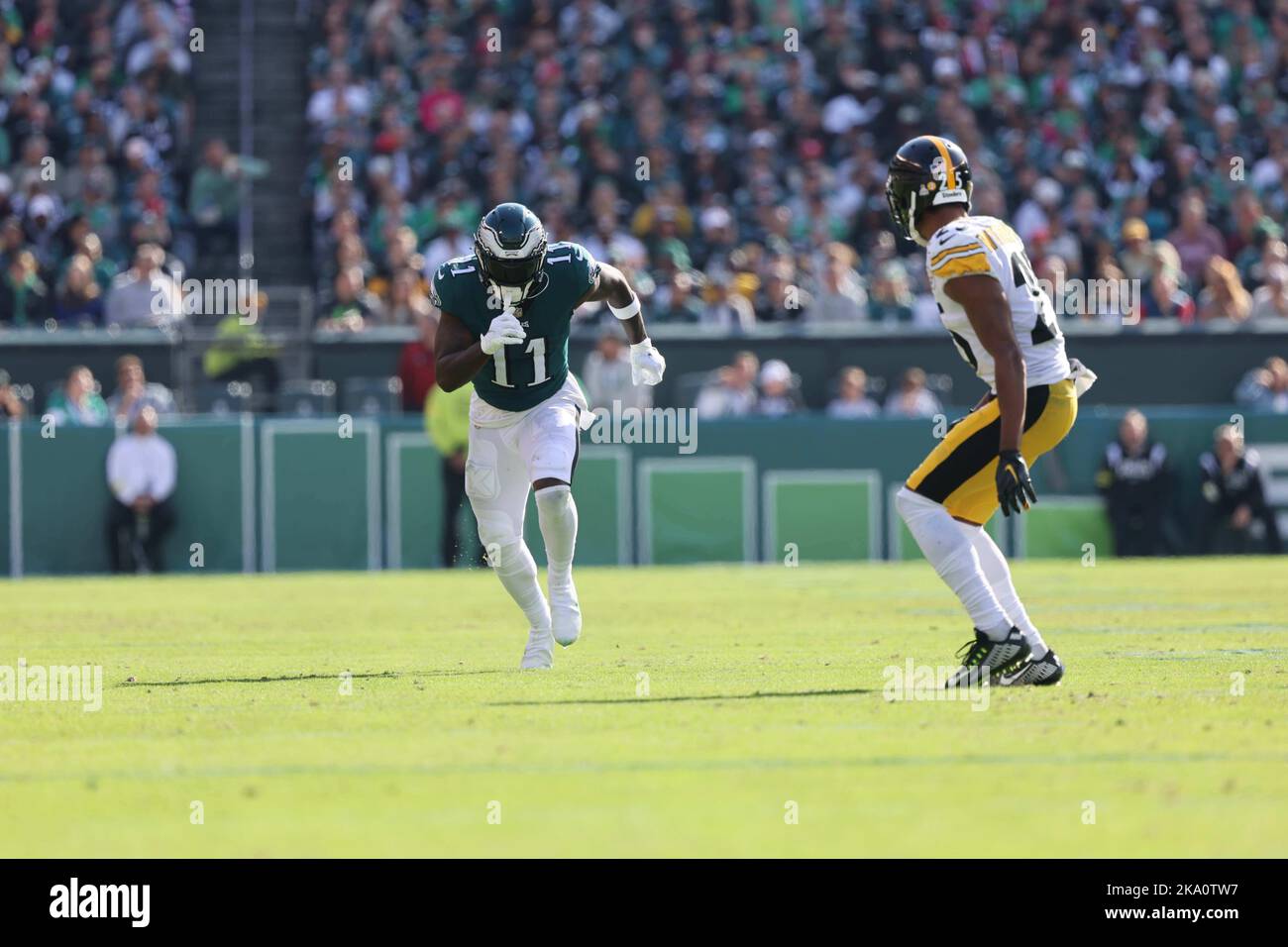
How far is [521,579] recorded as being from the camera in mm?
10133

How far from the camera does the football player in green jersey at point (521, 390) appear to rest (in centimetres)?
988

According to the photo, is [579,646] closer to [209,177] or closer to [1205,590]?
[1205,590]

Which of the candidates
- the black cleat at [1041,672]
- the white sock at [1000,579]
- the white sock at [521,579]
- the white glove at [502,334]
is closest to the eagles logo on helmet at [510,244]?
the white glove at [502,334]

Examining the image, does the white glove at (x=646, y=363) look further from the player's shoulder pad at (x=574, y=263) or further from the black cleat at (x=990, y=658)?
the black cleat at (x=990, y=658)

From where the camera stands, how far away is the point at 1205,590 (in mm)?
15664

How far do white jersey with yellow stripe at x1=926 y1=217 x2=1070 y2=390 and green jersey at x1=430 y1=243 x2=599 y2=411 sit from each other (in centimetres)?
202

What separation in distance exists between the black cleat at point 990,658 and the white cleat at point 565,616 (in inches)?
75.4

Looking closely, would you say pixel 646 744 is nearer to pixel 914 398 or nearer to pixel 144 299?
pixel 914 398

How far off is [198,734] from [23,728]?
2.97ft

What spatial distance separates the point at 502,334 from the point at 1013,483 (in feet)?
7.84

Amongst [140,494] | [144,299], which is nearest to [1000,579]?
[140,494]

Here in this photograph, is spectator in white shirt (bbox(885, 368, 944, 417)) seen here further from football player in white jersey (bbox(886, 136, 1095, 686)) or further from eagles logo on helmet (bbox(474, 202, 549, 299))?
football player in white jersey (bbox(886, 136, 1095, 686))

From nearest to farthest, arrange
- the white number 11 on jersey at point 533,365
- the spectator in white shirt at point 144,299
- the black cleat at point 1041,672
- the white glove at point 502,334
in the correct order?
the black cleat at point 1041,672, the white glove at point 502,334, the white number 11 on jersey at point 533,365, the spectator in white shirt at point 144,299

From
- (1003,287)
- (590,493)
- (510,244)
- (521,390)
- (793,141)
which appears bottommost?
(590,493)
